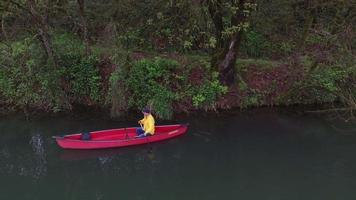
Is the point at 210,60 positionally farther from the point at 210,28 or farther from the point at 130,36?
the point at 130,36

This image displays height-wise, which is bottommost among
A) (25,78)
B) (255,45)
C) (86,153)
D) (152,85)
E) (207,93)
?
(86,153)

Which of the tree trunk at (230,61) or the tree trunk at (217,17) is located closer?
the tree trunk at (217,17)

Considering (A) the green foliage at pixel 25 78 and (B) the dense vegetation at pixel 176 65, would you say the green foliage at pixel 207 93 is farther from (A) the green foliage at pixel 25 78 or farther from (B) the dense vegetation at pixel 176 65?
(A) the green foliage at pixel 25 78

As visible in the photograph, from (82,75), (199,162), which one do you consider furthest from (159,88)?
(199,162)

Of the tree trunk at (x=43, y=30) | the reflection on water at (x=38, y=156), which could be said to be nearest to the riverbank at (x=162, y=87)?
the tree trunk at (x=43, y=30)

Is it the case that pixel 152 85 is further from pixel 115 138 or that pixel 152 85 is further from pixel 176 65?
pixel 115 138

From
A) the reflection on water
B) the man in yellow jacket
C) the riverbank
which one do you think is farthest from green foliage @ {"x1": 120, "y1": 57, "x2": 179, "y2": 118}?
the reflection on water
